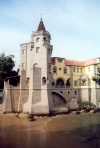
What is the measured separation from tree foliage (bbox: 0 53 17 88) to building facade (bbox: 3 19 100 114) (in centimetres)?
221

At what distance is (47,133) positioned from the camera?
61.7 ft

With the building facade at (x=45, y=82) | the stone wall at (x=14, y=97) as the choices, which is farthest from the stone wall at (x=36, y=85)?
the stone wall at (x=14, y=97)

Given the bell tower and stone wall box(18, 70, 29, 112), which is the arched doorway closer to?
the bell tower

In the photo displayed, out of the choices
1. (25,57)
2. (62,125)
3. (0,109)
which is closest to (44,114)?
(62,125)

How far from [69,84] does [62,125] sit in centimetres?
1520

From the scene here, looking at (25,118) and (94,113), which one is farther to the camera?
(94,113)

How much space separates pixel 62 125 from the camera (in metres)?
22.1

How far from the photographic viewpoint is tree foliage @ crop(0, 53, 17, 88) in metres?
35.5

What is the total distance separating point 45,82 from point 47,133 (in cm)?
1253

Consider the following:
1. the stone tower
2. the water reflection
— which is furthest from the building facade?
the water reflection

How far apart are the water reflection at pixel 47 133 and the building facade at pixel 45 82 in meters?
4.20

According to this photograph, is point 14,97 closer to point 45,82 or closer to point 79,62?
point 45,82

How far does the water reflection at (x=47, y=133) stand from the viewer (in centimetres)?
1533

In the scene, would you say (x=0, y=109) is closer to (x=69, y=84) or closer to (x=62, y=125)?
(x=62, y=125)
